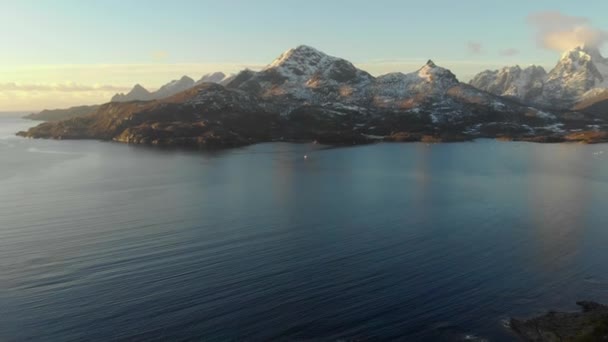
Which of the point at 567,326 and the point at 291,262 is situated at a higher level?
the point at 291,262

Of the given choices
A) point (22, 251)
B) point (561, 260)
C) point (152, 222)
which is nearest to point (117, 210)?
point (152, 222)

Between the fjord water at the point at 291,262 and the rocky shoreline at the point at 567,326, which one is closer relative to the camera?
the rocky shoreline at the point at 567,326

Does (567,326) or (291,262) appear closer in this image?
(567,326)

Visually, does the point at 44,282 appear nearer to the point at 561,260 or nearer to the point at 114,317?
the point at 114,317

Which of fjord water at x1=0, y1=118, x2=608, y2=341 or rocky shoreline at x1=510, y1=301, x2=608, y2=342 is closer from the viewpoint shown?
rocky shoreline at x1=510, y1=301, x2=608, y2=342

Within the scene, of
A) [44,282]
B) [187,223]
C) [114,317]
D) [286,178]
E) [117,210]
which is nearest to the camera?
[114,317]
